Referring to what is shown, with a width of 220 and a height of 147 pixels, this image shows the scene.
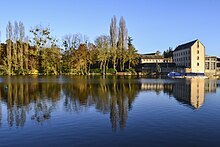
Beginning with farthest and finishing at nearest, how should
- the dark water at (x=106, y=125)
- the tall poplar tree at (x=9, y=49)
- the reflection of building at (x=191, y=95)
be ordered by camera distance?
the tall poplar tree at (x=9, y=49), the reflection of building at (x=191, y=95), the dark water at (x=106, y=125)

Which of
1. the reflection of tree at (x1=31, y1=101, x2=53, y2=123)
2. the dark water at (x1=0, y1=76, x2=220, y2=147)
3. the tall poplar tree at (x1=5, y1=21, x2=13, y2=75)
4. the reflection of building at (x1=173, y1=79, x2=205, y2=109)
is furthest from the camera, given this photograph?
the tall poplar tree at (x1=5, y1=21, x2=13, y2=75)

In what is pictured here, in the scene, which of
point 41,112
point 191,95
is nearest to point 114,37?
point 191,95

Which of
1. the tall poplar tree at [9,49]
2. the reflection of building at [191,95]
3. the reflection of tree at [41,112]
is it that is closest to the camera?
the reflection of tree at [41,112]

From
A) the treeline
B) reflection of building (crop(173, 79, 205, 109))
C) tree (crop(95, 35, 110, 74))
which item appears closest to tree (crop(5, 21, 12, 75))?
the treeline

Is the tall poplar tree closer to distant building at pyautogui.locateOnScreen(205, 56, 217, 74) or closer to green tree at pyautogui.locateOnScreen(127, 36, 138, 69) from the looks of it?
green tree at pyautogui.locateOnScreen(127, 36, 138, 69)

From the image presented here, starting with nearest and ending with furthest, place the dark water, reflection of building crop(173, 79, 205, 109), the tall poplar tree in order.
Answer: the dark water < reflection of building crop(173, 79, 205, 109) < the tall poplar tree

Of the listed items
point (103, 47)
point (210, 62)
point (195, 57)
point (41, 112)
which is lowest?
point (41, 112)

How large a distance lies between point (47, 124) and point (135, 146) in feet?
20.5

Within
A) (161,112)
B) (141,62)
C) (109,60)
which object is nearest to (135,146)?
(161,112)

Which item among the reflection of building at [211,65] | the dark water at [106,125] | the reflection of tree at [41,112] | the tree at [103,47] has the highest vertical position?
the tree at [103,47]

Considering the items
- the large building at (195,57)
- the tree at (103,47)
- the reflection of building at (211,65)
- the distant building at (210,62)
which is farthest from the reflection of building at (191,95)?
the distant building at (210,62)

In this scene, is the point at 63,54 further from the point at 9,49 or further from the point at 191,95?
the point at 191,95

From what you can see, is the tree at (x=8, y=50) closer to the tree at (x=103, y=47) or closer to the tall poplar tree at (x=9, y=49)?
the tall poplar tree at (x=9, y=49)

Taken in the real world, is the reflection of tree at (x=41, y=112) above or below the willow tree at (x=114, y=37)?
below
